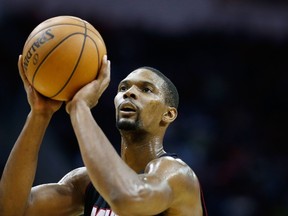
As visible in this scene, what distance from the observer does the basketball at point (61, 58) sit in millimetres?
3732

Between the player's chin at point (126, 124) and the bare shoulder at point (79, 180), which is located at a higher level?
the player's chin at point (126, 124)

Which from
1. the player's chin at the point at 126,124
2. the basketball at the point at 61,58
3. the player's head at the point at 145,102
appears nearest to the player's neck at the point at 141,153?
the player's head at the point at 145,102

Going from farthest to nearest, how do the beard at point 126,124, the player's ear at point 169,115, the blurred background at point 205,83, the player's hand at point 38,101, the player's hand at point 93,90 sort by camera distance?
1. the blurred background at point 205,83
2. the player's ear at point 169,115
3. the beard at point 126,124
4. the player's hand at point 38,101
5. the player's hand at point 93,90

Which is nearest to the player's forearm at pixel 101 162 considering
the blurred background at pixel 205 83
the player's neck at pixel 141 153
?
the player's neck at pixel 141 153

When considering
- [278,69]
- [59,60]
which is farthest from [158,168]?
[278,69]

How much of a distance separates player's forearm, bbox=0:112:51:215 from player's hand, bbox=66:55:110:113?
400 millimetres

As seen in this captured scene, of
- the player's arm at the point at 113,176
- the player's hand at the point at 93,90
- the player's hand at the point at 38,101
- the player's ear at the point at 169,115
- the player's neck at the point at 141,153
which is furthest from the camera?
the player's ear at the point at 169,115

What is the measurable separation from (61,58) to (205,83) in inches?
280

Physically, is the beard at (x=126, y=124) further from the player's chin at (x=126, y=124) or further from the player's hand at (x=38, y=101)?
the player's hand at (x=38, y=101)

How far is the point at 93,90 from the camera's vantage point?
375 cm

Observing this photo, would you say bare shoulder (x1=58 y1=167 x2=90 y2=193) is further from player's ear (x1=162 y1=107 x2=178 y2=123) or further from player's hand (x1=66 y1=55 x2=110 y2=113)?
player's hand (x1=66 y1=55 x2=110 y2=113)

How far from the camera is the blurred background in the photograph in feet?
29.5

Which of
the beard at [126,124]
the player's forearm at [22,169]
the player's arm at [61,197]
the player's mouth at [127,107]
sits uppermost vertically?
the player's mouth at [127,107]

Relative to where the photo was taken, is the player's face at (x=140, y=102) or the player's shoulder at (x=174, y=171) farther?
the player's face at (x=140, y=102)
